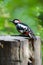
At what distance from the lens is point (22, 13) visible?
3066 millimetres

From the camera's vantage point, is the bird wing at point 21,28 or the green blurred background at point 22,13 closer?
the bird wing at point 21,28

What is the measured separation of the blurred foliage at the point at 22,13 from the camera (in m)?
3.05

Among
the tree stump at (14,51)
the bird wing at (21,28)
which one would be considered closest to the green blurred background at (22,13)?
the bird wing at (21,28)

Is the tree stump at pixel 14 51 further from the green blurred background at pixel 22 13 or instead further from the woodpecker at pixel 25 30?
the green blurred background at pixel 22 13

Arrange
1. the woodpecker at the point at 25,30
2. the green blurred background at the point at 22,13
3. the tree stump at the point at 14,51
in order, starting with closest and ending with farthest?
the tree stump at the point at 14,51
the woodpecker at the point at 25,30
the green blurred background at the point at 22,13

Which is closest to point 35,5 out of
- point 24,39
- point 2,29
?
point 2,29

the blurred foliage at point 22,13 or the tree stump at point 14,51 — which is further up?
the blurred foliage at point 22,13

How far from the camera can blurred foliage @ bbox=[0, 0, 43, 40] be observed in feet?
10.0

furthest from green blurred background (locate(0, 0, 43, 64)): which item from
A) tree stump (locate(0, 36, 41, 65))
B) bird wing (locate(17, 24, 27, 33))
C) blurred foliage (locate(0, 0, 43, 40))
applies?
tree stump (locate(0, 36, 41, 65))

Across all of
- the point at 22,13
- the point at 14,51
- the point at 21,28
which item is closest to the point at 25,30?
the point at 21,28

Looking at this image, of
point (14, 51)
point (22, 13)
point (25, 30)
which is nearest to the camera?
point (14, 51)

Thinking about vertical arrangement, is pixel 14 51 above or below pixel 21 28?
below

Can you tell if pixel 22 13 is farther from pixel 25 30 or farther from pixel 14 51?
pixel 14 51

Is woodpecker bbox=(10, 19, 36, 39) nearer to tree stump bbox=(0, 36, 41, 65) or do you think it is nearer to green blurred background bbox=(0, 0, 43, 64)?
tree stump bbox=(0, 36, 41, 65)
